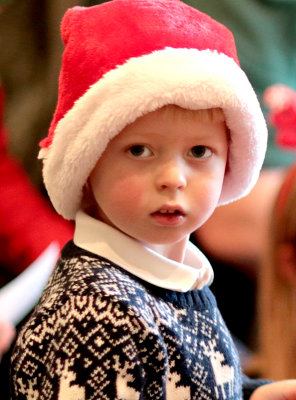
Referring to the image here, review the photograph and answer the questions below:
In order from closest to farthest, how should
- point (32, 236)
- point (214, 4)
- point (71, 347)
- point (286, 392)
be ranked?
point (71, 347) < point (286, 392) < point (32, 236) < point (214, 4)

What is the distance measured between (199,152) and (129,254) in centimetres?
13

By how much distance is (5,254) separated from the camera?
4.48ft

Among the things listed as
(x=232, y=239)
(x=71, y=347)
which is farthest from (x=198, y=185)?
(x=232, y=239)

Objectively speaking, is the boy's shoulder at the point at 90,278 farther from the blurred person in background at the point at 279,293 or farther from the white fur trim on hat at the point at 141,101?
the blurred person in background at the point at 279,293

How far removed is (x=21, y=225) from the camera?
1.37m

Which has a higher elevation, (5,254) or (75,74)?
(75,74)

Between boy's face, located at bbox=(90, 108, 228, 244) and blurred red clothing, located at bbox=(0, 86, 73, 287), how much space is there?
683mm

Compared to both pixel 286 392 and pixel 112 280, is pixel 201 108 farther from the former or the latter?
pixel 286 392

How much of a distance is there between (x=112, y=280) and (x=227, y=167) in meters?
0.19

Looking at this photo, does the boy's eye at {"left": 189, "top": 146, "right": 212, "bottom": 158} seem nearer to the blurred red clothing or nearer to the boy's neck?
the boy's neck

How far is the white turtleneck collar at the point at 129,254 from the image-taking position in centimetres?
67

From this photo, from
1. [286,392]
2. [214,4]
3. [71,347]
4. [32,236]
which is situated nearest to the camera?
[71,347]

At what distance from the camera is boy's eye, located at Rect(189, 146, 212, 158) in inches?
25.2

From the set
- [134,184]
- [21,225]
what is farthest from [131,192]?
[21,225]
